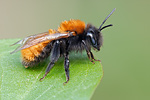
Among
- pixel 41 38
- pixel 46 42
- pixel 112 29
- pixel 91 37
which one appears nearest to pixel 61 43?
pixel 46 42

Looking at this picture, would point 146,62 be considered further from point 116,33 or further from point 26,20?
point 26,20

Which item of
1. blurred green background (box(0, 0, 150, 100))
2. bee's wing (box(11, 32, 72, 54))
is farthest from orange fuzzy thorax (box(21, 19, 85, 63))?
blurred green background (box(0, 0, 150, 100))

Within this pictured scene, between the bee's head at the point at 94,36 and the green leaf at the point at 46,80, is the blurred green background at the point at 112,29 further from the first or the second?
the green leaf at the point at 46,80

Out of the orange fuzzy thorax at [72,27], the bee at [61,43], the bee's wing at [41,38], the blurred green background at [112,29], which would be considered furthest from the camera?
the blurred green background at [112,29]

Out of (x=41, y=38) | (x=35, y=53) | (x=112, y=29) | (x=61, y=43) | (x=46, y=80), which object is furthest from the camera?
(x=112, y=29)

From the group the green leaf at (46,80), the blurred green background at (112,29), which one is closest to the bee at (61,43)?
the green leaf at (46,80)

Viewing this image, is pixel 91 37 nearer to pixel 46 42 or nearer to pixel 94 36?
pixel 94 36

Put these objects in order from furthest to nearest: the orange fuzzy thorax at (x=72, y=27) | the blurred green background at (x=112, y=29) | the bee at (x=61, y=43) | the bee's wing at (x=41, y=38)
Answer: the blurred green background at (x=112, y=29)
the orange fuzzy thorax at (x=72, y=27)
the bee at (x=61, y=43)
the bee's wing at (x=41, y=38)

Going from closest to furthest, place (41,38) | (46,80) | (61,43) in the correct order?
(46,80) < (41,38) < (61,43)
